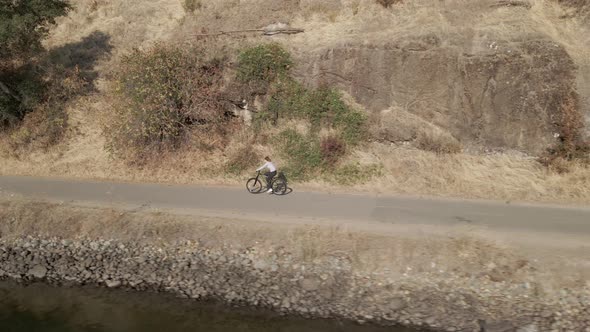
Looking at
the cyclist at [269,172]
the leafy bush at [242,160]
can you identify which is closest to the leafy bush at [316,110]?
the leafy bush at [242,160]

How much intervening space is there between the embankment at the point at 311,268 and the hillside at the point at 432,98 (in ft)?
12.2

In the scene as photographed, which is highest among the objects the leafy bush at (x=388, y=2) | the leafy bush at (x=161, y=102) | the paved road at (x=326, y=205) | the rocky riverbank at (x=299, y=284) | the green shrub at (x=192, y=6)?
the green shrub at (x=192, y=6)

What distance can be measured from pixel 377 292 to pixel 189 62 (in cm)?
1219

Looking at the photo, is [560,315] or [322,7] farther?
[322,7]

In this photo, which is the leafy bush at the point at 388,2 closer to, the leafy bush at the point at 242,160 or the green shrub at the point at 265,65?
the green shrub at the point at 265,65

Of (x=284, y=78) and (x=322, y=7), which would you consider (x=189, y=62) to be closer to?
(x=284, y=78)

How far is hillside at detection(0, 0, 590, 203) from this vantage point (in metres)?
14.6

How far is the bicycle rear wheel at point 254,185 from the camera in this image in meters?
14.8

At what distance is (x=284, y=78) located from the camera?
1783cm

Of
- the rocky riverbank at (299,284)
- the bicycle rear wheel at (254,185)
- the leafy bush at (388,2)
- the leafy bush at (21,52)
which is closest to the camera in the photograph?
the rocky riverbank at (299,284)

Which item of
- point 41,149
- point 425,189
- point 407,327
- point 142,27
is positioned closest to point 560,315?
point 407,327

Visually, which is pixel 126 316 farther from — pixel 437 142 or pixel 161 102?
pixel 437 142

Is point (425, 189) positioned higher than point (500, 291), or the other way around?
point (425, 189)

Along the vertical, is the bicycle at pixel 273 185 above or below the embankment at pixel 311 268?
above
